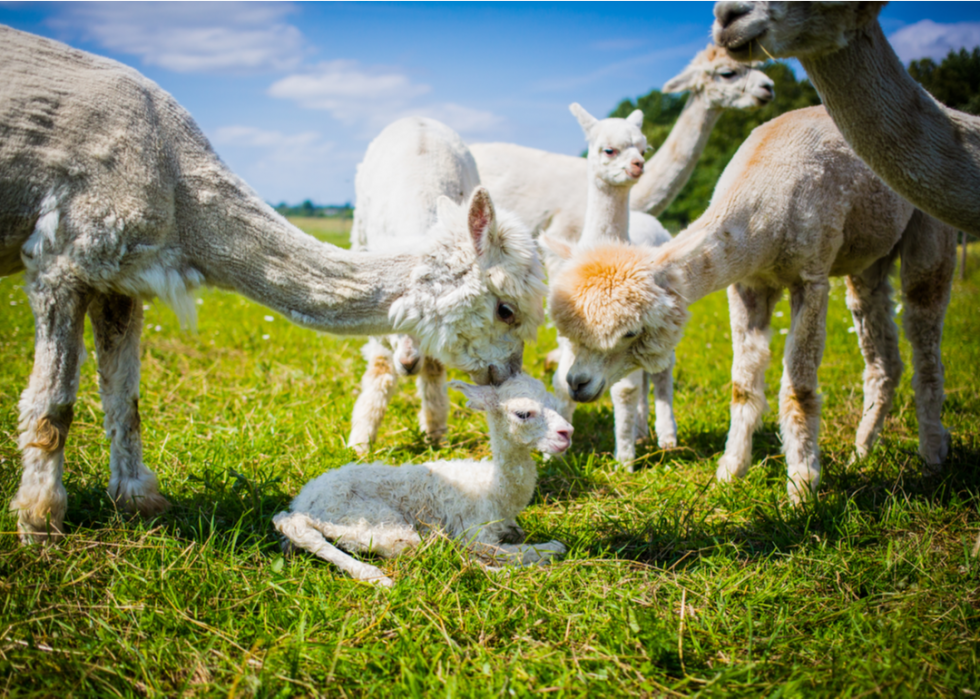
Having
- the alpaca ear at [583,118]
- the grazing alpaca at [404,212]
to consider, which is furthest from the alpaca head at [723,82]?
the grazing alpaca at [404,212]

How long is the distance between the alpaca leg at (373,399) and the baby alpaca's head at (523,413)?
1784 mm

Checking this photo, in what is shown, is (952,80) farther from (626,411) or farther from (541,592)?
(541,592)

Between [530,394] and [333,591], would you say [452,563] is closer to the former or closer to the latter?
[333,591]

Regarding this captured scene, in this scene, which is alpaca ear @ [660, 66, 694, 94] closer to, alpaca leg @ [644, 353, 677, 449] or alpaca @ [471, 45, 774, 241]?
alpaca @ [471, 45, 774, 241]

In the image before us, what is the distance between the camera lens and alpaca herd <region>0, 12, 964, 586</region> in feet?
9.30

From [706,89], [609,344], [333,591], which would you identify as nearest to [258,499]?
[333,591]

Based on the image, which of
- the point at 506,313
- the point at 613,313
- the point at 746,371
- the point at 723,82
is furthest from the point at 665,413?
the point at 723,82

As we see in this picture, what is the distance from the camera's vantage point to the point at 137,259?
291 centimetres

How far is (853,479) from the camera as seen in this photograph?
4.00 meters

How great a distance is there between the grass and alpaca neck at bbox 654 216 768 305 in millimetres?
1261

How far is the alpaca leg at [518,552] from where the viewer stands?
2.91m

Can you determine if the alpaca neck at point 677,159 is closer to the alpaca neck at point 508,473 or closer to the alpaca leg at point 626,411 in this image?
the alpaca leg at point 626,411

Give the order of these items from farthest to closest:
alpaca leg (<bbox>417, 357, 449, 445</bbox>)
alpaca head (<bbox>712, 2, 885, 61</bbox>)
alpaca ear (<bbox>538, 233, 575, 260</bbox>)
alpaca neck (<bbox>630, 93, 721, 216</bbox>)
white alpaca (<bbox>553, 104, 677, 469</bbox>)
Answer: alpaca neck (<bbox>630, 93, 721, 216</bbox>) → alpaca leg (<bbox>417, 357, 449, 445</bbox>) → white alpaca (<bbox>553, 104, 677, 469</bbox>) → alpaca ear (<bbox>538, 233, 575, 260</bbox>) → alpaca head (<bbox>712, 2, 885, 61</bbox>)

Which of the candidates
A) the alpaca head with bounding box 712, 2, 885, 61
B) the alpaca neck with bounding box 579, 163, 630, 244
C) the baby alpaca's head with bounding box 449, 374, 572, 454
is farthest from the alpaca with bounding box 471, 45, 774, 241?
the baby alpaca's head with bounding box 449, 374, 572, 454
